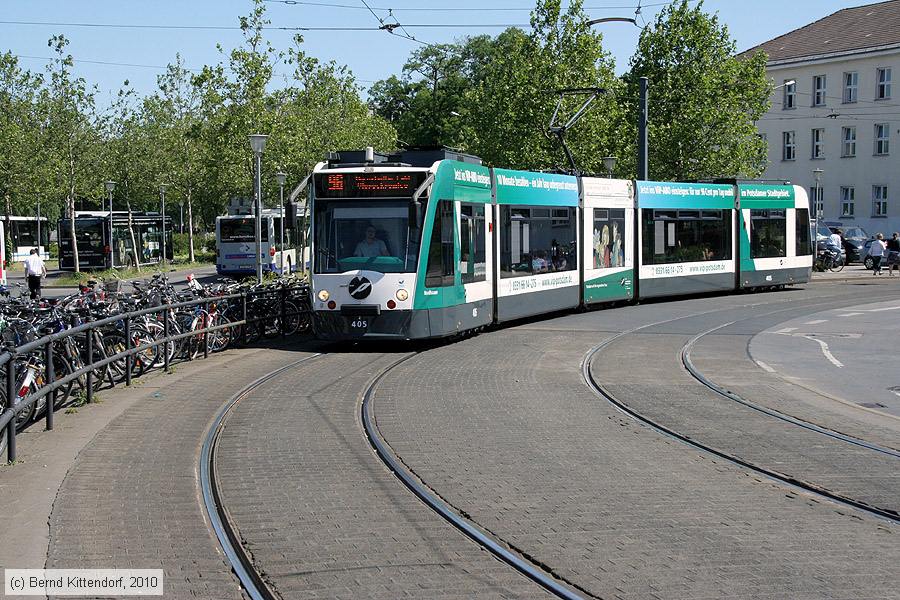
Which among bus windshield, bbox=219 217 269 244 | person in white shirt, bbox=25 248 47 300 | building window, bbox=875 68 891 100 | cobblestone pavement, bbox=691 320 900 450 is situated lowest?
cobblestone pavement, bbox=691 320 900 450

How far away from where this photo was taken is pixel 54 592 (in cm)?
573

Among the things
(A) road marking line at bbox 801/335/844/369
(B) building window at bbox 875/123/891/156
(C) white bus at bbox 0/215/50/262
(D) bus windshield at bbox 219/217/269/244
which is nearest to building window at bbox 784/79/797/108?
(B) building window at bbox 875/123/891/156

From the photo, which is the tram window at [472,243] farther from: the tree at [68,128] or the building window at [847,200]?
the building window at [847,200]

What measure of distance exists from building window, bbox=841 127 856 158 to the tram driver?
170ft

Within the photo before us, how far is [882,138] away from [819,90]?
16.7 ft

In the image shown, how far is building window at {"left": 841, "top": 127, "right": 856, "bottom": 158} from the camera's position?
62.6 metres

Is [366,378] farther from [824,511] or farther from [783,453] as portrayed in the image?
[824,511]

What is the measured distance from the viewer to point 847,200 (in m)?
63.2

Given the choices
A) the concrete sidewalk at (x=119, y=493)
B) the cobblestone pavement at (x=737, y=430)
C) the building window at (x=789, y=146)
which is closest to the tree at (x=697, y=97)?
the building window at (x=789, y=146)

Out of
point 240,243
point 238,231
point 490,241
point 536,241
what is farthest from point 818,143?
point 490,241

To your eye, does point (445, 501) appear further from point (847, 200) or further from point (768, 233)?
point (847, 200)

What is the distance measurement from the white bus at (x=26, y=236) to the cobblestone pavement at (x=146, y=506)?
60.7 metres

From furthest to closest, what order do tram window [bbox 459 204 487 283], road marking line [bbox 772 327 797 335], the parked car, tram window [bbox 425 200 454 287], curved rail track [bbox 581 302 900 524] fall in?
the parked car < road marking line [bbox 772 327 797 335] < tram window [bbox 459 204 487 283] < tram window [bbox 425 200 454 287] < curved rail track [bbox 581 302 900 524]

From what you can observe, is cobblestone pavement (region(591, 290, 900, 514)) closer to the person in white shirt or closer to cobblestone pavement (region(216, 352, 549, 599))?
cobblestone pavement (region(216, 352, 549, 599))
